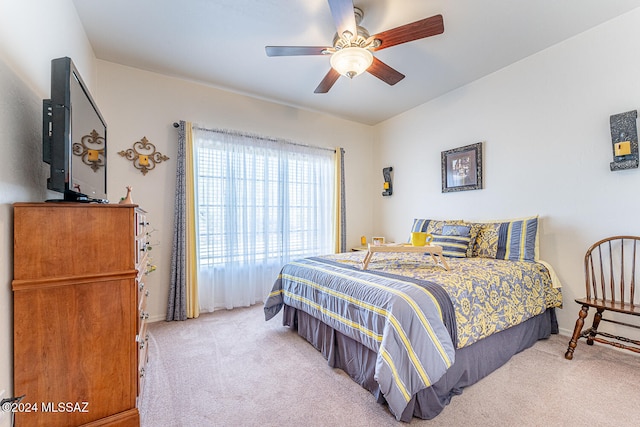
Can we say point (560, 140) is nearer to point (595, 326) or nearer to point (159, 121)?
point (595, 326)

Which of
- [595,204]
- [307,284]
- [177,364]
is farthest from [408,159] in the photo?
[177,364]

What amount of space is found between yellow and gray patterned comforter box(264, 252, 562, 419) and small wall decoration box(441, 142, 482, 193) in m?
1.17

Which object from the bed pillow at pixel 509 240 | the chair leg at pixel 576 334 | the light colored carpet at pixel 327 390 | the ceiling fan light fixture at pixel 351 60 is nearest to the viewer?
the light colored carpet at pixel 327 390

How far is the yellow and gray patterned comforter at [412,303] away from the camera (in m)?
1.46

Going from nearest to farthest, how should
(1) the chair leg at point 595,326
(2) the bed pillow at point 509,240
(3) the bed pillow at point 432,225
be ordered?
(1) the chair leg at point 595,326 < (2) the bed pillow at point 509,240 < (3) the bed pillow at point 432,225

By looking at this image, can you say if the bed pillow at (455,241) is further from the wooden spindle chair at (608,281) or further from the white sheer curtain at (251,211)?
the white sheer curtain at (251,211)

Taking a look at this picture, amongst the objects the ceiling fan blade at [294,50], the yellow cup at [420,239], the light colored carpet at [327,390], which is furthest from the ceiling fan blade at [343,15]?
the light colored carpet at [327,390]

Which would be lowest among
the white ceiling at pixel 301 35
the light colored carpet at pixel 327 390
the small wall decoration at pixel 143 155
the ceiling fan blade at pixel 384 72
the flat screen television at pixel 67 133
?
the light colored carpet at pixel 327 390

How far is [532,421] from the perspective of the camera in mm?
1482

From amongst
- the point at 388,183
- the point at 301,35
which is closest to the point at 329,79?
the point at 301,35

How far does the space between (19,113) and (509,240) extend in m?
3.69

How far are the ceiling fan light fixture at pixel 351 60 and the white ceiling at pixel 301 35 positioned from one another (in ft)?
1.30

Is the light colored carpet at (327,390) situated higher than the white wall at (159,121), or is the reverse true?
the white wall at (159,121)

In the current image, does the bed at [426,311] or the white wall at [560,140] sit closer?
the bed at [426,311]
